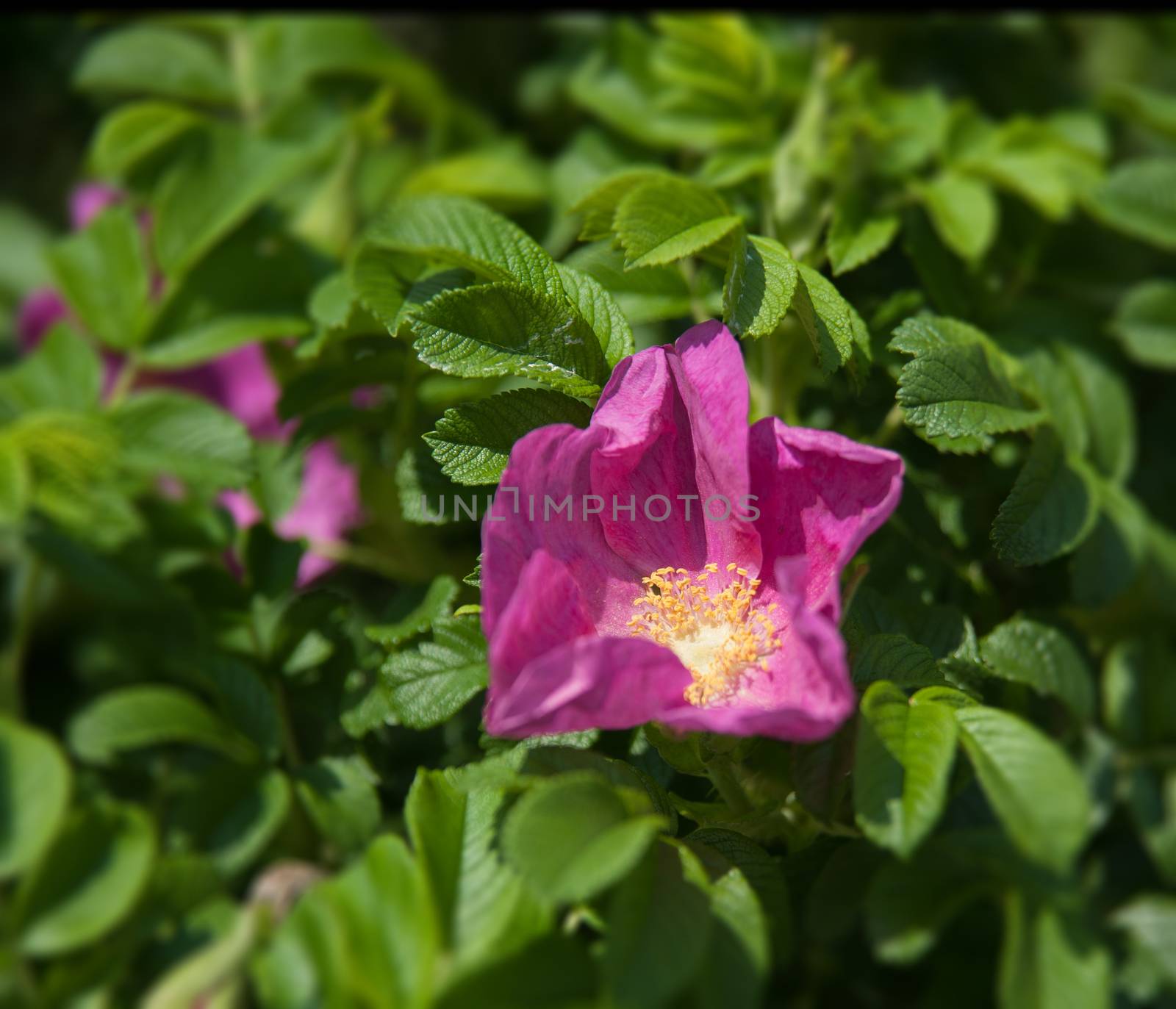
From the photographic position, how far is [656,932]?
770mm

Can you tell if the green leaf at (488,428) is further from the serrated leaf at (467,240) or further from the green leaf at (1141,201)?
the green leaf at (1141,201)

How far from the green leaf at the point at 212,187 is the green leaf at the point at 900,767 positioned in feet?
3.35

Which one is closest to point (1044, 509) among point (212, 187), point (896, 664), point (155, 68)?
point (896, 664)

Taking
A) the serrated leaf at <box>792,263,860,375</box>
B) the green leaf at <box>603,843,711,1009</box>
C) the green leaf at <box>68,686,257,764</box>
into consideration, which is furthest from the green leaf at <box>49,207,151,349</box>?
the green leaf at <box>603,843,711,1009</box>

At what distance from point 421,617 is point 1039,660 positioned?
545 mm

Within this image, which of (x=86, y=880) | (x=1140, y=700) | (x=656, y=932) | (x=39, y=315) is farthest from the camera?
(x=39, y=315)

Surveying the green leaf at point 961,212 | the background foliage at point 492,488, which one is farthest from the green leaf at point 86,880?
the green leaf at point 961,212

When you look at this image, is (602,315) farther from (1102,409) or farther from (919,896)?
(1102,409)

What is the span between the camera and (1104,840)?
1.32 meters

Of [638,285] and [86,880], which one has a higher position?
[638,285]

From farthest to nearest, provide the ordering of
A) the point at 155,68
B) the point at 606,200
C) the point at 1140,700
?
the point at 155,68
the point at 1140,700
the point at 606,200

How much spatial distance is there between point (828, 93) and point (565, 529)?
2.61 ft

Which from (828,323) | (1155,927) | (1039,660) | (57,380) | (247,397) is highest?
(828,323)

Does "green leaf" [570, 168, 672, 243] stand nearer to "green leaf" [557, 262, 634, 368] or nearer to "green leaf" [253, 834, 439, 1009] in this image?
"green leaf" [557, 262, 634, 368]
